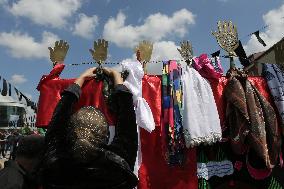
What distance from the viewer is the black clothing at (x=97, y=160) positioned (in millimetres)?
1471

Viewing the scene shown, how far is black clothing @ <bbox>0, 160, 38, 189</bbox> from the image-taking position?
7.77ft

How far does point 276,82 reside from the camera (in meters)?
4.55

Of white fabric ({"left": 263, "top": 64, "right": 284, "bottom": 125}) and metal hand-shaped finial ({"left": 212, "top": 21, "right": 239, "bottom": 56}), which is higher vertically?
metal hand-shaped finial ({"left": 212, "top": 21, "right": 239, "bottom": 56})

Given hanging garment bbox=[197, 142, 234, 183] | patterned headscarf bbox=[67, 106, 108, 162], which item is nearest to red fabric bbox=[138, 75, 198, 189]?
hanging garment bbox=[197, 142, 234, 183]

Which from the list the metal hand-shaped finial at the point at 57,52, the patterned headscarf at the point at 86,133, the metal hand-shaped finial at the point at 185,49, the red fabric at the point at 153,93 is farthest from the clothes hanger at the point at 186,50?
the patterned headscarf at the point at 86,133

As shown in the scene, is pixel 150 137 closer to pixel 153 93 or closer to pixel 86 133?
pixel 153 93

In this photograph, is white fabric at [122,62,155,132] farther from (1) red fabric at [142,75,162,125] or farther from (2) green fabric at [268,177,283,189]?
(2) green fabric at [268,177,283,189]

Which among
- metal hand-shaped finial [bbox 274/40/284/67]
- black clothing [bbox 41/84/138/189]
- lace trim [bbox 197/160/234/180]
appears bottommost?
lace trim [bbox 197/160/234/180]

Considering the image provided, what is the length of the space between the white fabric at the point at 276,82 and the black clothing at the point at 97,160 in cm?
309

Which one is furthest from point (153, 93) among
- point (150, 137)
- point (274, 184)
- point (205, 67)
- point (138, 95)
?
point (274, 184)

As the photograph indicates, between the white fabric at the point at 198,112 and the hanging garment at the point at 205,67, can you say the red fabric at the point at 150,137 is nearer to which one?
the white fabric at the point at 198,112

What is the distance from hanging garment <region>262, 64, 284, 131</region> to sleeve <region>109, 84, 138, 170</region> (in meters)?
3.07

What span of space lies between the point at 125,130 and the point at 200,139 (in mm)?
2408

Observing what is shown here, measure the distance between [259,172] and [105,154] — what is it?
3143 mm
